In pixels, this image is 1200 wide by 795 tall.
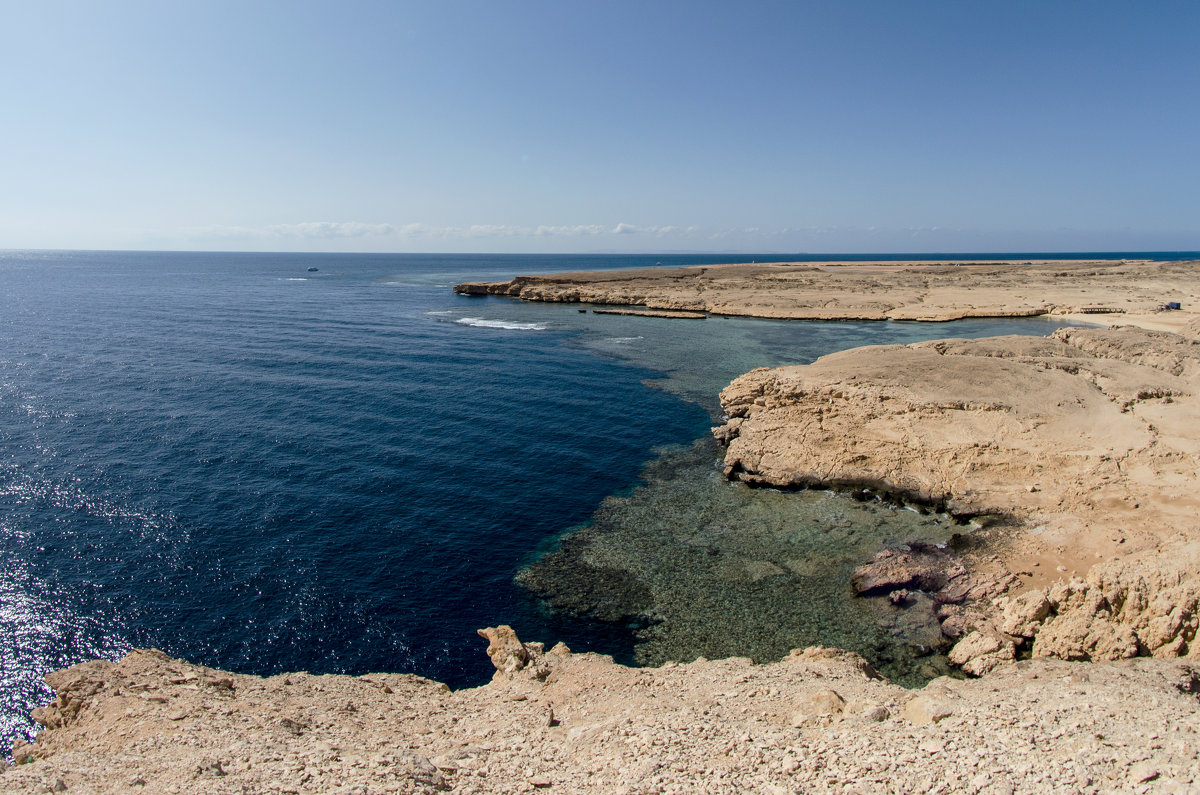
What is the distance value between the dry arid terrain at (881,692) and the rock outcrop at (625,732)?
0.07m

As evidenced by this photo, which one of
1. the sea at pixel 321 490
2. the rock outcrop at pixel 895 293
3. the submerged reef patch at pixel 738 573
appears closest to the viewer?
the submerged reef patch at pixel 738 573

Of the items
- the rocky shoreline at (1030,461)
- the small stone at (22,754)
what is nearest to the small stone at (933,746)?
the rocky shoreline at (1030,461)

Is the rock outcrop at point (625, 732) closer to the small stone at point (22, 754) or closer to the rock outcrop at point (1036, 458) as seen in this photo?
the small stone at point (22, 754)

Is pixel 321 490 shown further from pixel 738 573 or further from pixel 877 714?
pixel 877 714

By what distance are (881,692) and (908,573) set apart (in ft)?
35.3

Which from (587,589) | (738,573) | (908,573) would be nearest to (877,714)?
(738,573)

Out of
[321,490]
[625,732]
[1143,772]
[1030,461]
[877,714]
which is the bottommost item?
[625,732]

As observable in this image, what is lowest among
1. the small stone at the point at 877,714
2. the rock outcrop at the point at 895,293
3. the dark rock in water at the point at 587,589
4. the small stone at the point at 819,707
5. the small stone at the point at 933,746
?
the dark rock in water at the point at 587,589

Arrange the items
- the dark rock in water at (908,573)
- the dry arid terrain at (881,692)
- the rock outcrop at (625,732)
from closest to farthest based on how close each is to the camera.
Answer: the rock outcrop at (625,732) < the dry arid terrain at (881,692) < the dark rock in water at (908,573)

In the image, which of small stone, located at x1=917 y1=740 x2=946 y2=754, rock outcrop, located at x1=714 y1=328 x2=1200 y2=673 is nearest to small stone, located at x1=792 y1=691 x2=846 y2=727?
small stone, located at x1=917 y1=740 x2=946 y2=754

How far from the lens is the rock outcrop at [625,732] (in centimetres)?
1245

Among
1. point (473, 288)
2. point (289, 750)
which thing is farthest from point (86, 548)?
point (473, 288)

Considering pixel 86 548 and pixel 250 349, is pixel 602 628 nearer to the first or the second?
pixel 86 548

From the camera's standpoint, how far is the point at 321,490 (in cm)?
3344
